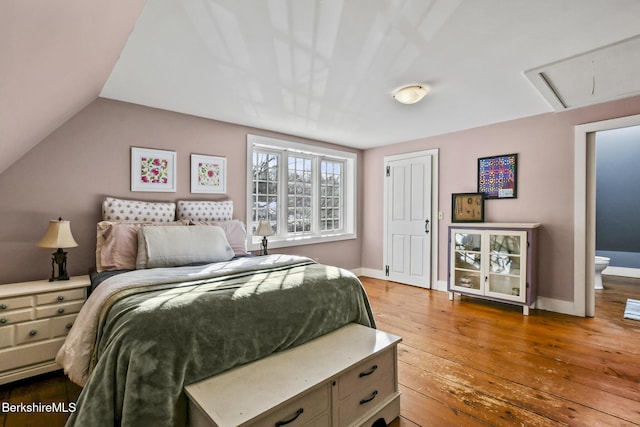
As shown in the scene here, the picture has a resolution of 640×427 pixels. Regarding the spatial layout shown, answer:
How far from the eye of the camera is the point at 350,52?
2.10 metres

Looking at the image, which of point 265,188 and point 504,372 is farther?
point 265,188

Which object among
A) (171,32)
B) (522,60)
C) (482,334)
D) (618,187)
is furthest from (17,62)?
(618,187)

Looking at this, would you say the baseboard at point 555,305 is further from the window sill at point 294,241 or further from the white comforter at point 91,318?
the white comforter at point 91,318

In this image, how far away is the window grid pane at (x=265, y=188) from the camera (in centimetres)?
412

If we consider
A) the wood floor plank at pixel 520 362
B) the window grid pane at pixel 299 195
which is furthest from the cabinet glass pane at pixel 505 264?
the window grid pane at pixel 299 195

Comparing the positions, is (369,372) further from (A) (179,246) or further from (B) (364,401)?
(A) (179,246)

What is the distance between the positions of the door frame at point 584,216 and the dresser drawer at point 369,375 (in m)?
2.81

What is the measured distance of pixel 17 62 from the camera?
1.21 m

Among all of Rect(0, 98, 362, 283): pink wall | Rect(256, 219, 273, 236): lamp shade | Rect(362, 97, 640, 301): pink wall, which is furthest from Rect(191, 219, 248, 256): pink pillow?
Rect(362, 97, 640, 301): pink wall

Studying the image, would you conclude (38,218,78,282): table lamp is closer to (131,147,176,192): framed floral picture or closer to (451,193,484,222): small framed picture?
(131,147,176,192): framed floral picture

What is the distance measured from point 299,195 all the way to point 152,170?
6.83ft

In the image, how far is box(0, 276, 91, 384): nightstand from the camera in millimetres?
2041

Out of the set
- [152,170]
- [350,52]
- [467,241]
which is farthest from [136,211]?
[467,241]

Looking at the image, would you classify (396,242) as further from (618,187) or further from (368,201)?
(618,187)
